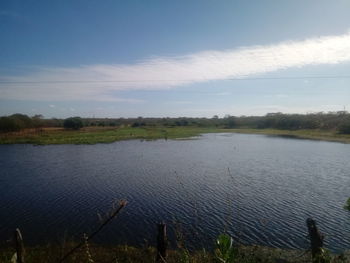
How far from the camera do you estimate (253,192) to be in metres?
22.2

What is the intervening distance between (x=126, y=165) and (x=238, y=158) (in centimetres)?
1560

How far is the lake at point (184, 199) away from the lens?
14.8 metres

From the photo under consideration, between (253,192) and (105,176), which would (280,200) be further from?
(105,176)

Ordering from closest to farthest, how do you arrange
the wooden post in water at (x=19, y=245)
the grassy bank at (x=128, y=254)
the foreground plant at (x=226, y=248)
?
the foreground plant at (x=226, y=248) → the wooden post in water at (x=19, y=245) → the grassy bank at (x=128, y=254)

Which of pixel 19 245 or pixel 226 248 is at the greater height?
pixel 226 248

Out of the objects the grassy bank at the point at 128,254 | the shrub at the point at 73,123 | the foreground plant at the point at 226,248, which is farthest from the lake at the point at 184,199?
the shrub at the point at 73,123

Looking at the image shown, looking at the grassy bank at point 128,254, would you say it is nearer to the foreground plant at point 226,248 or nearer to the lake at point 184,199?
the lake at point 184,199

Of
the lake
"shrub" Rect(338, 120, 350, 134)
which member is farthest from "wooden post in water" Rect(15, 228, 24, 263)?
"shrub" Rect(338, 120, 350, 134)

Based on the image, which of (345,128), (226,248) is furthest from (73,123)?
(226,248)

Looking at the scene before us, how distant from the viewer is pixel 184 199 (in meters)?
20.5

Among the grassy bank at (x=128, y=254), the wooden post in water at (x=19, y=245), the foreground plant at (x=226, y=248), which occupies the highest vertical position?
the foreground plant at (x=226, y=248)

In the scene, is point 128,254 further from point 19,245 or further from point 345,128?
point 345,128

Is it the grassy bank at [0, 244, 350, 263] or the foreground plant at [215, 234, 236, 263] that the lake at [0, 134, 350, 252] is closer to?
the grassy bank at [0, 244, 350, 263]

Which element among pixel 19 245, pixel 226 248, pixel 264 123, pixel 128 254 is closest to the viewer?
pixel 226 248
